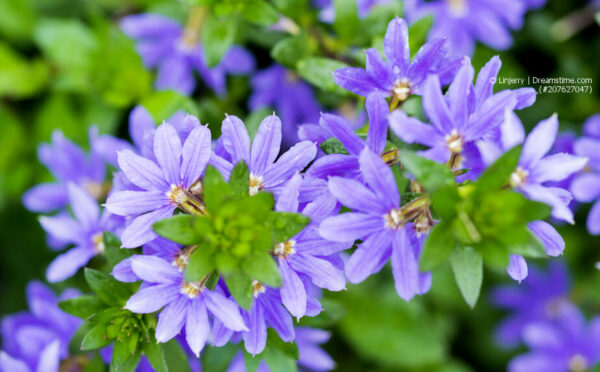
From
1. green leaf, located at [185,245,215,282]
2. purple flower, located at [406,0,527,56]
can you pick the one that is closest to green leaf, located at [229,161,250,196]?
green leaf, located at [185,245,215,282]

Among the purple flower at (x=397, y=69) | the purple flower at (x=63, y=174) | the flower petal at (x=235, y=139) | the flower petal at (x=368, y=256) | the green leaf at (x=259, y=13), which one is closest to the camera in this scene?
the flower petal at (x=368, y=256)

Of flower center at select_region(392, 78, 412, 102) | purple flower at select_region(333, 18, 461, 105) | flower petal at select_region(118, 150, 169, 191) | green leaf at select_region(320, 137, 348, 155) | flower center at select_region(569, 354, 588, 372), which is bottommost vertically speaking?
flower center at select_region(569, 354, 588, 372)

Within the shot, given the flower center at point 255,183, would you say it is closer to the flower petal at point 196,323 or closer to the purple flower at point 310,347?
the flower petal at point 196,323

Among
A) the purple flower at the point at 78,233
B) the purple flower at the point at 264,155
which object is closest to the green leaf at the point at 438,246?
the purple flower at the point at 264,155

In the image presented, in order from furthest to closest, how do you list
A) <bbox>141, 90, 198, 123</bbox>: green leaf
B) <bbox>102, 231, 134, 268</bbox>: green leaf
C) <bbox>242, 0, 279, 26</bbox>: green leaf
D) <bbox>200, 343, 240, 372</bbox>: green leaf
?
<bbox>141, 90, 198, 123</bbox>: green leaf, <bbox>242, 0, 279, 26</bbox>: green leaf, <bbox>200, 343, 240, 372</bbox>: green leaf, <bbox>102, 231, 134, 268</bbox>: green leaf

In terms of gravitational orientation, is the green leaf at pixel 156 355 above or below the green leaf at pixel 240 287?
below

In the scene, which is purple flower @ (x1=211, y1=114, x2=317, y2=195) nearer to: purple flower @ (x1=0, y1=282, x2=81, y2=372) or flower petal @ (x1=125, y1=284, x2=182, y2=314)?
flower petal @ (x1=125, y1=284, x2=182, y2=314)

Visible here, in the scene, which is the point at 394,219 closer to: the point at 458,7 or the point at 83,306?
the point at 83,306
